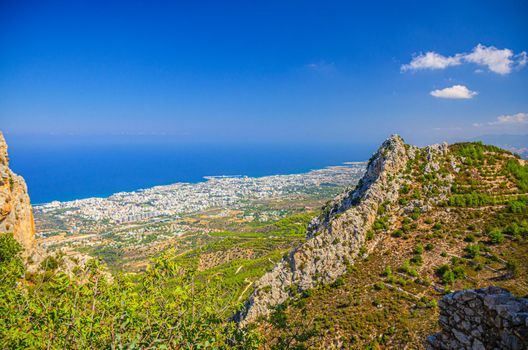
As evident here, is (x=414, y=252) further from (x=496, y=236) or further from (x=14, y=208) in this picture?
(x=14, y=208)

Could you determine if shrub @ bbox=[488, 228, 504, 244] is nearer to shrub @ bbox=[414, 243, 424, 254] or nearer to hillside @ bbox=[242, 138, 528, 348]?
hillside @ bbox=[242, 138, 528, 348]

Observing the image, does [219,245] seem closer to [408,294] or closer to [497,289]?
[408,294]

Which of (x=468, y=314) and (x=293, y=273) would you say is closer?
(x=468, y=314)

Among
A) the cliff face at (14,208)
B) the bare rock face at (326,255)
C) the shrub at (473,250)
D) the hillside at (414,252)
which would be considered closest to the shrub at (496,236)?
the hillside at (414,252)

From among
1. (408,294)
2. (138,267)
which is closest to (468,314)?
(408,294)

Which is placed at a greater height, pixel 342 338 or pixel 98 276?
pixel 98 276

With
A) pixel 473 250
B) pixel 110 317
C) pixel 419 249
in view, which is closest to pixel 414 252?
pixel 419 249

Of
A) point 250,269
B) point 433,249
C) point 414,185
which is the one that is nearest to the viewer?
point 433,249
